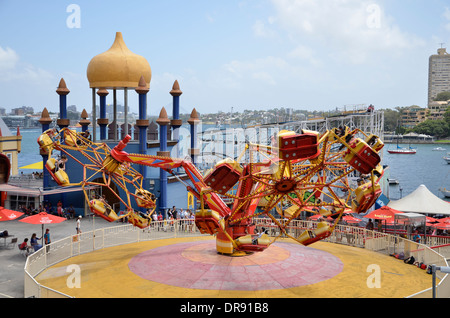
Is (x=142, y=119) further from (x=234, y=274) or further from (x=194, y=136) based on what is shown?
(x=234, y=274)

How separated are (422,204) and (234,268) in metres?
18.7

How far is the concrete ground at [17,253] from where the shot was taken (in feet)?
74.1

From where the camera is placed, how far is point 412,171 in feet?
506

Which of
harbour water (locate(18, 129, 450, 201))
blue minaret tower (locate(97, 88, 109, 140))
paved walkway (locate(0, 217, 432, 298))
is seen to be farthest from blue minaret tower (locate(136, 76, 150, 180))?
harbour water (locate(18, 129, 450, 201))

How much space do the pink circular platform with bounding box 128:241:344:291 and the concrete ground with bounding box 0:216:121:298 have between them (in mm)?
5587

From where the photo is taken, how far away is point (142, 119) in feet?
139

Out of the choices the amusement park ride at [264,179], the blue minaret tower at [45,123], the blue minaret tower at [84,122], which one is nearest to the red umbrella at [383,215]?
the amusement park ride at [264,179]

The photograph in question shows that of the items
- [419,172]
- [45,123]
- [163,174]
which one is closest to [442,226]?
[163,174]

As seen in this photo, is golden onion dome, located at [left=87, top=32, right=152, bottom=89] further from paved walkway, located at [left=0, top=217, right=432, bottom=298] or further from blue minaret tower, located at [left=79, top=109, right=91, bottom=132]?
paved walkway, located at [left=0, top=217, right=432, bottom=298]

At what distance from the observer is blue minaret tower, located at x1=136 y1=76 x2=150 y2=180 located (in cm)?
4238
